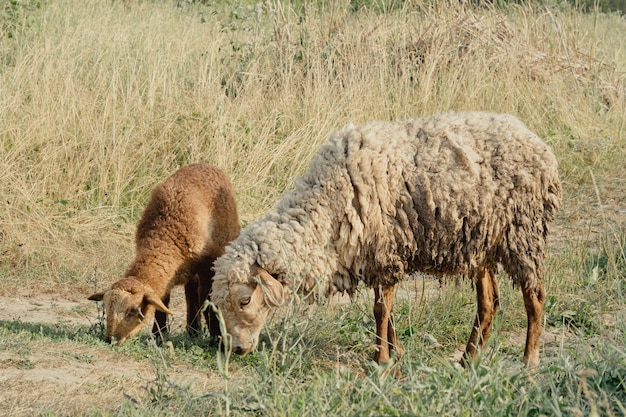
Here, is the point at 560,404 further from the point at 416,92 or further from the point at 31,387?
the point at 416,92

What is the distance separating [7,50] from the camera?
35.6 ft

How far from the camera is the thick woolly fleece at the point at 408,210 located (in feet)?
19.3

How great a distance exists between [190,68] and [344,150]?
18.4ft

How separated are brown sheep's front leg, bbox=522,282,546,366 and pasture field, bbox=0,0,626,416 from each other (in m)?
0.16

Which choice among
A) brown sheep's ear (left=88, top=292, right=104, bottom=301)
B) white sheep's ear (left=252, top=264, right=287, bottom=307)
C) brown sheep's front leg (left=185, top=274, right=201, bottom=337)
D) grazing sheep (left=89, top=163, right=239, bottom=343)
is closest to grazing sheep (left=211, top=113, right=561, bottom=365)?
white sheep's ear (left=252, top=264, right=287, bottom=307)

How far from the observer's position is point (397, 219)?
19.7ft

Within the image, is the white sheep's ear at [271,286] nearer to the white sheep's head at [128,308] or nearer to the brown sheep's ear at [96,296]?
the white sheep's head at [128,308]

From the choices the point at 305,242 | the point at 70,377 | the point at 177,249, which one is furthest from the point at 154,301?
the point at 305,242

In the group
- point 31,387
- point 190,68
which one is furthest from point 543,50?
point 31,387

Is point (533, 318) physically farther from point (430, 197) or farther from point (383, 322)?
point (430, 197)

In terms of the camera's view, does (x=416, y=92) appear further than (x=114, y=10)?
No

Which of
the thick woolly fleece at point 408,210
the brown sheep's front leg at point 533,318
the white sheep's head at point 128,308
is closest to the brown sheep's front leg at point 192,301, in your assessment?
the white sheep's head at point 128,308

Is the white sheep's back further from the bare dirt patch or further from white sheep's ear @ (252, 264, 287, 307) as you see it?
the bare dirt patch

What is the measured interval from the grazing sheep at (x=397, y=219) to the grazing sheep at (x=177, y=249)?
78cm
